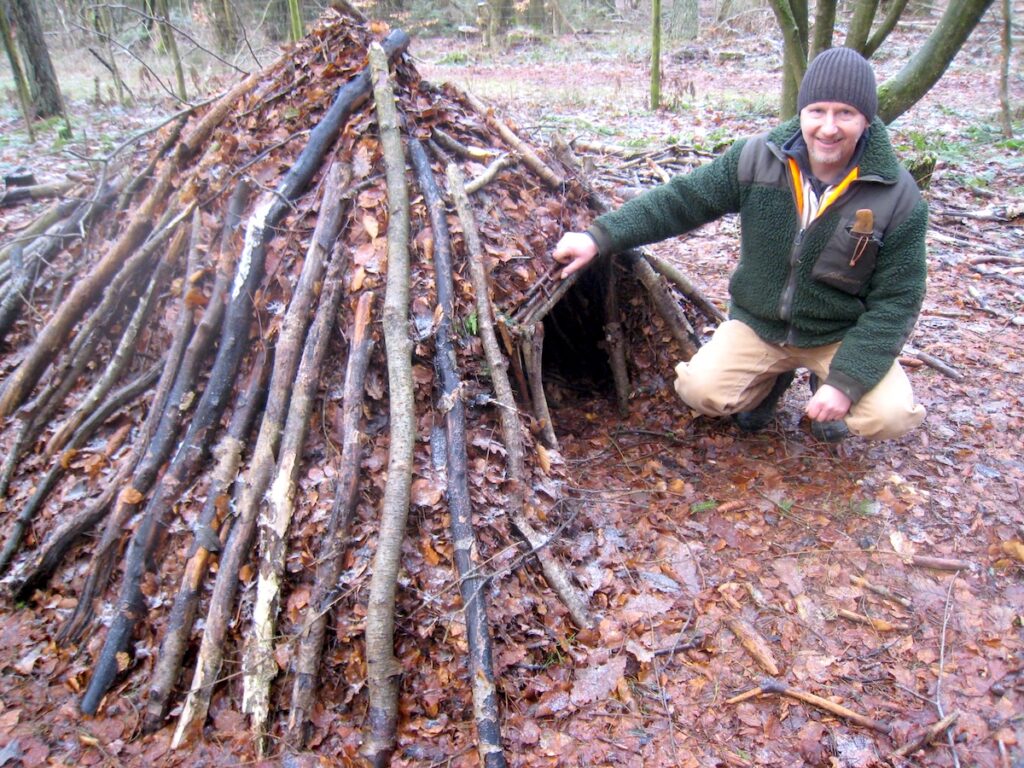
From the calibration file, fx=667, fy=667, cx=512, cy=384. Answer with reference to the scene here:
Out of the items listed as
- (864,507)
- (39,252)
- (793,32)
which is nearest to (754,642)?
(864,507)

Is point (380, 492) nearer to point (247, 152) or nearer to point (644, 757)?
point (644, 757)

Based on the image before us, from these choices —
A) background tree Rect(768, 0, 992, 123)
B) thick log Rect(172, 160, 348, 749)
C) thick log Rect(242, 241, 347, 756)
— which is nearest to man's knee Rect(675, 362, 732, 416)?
thick log Rect(242, 241, 347, 756)

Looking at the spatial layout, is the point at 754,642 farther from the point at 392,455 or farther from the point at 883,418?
the point at 392,455

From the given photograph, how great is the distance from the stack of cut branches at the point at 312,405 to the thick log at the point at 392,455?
0.04 ft

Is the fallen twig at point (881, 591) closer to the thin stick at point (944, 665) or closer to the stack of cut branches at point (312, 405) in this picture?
the thin stick at point (944, 665)

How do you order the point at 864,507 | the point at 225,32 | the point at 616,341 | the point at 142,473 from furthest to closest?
1. the point at 225,32
2. the point at 616,341
3. the point at 864,507
4. the point at 142,473

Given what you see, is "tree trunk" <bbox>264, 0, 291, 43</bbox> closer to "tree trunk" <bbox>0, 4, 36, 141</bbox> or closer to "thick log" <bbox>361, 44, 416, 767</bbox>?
"tree trunk" <bbox>0, 4, 36, 141</bbox>

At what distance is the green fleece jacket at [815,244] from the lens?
120 inches

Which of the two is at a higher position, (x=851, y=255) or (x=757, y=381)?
(x=851, y=255)

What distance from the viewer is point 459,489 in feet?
9.91

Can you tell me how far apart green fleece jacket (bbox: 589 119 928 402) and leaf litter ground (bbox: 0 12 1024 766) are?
844 mm

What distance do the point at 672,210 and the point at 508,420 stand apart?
4.89ft

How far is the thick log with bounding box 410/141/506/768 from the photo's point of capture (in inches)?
102

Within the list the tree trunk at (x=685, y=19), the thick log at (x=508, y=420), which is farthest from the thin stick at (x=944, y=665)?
the tree trunk at (x=685, y=19)
